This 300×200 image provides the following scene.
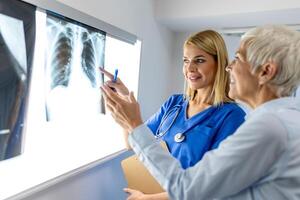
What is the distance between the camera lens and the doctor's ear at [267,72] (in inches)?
26.7

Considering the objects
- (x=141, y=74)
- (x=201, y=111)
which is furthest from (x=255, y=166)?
(x=141, y=74)

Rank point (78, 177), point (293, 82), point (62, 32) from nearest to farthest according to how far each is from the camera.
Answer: point (293, 82) → point (62, 32) → point (78, 177)

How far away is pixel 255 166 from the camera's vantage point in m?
0.59

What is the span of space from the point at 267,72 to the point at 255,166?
0.80 ft

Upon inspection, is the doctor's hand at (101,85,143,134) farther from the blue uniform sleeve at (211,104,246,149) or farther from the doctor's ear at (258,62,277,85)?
the blue uniform sleeve at (211,104,246,149)

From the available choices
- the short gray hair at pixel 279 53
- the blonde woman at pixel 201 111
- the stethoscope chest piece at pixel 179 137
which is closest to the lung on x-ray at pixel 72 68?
the blonde woman at pixel 201 111

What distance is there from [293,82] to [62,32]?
41.5 inches

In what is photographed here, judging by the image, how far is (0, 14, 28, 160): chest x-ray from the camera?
40.7 inches

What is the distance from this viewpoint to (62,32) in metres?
1.33

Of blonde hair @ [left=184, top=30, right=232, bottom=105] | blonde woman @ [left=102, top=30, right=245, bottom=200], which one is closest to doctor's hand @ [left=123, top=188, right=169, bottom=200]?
blonde woman @ [left=102, top=30, right=245, bottom=200]

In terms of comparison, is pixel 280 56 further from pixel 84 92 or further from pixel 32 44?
pixel 84 92

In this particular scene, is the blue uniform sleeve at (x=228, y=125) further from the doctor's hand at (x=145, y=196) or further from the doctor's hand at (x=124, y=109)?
the doctor's hand at (x=124, y=109)

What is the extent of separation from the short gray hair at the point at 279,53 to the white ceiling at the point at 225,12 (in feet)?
4.37

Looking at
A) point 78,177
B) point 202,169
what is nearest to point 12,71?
point 78,177
